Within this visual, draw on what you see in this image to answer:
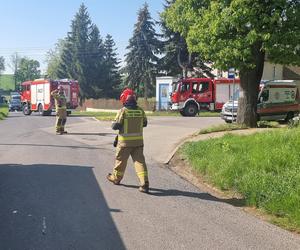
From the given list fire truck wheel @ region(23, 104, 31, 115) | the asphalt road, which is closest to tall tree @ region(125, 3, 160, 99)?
fire truck wheel @ region(23, 104, 31, 115)

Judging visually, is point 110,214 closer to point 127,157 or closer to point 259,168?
point 127,157

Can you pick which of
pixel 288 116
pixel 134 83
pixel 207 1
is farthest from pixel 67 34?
pixel 207 1

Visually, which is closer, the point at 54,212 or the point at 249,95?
the point at 54,212

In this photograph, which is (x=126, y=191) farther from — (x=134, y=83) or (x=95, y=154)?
(x=134, y=83)

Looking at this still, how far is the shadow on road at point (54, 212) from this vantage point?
629 centimetres

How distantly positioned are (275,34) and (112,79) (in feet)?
201

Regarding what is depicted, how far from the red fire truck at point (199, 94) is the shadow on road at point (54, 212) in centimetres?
2672

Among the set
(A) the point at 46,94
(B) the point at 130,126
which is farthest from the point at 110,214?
(A) the point at 46,94

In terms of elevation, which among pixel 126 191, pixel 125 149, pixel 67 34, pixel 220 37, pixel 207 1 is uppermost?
pixel 67 34

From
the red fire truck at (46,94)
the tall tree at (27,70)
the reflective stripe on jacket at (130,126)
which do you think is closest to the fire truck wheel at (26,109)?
the red fire truck at (46,94)

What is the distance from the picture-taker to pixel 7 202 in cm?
833

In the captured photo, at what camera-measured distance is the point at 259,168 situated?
10.4 m

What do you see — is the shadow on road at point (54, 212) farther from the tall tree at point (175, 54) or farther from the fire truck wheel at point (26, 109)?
the tall tree at point (175, 54)

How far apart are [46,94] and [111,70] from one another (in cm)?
3788
